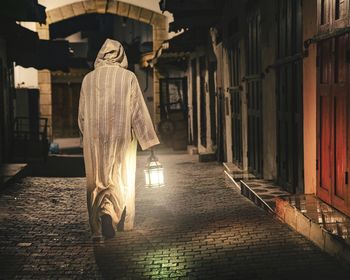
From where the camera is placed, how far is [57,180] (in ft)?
43.9

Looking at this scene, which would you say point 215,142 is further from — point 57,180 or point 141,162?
point 57,180

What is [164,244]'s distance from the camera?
23.3 ft

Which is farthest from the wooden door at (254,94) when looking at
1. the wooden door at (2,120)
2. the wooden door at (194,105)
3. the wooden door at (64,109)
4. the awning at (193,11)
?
the wooden door at (64,109)

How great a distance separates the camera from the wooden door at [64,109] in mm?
32500

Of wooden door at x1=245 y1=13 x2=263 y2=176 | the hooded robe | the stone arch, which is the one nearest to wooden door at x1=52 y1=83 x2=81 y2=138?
the stone arch

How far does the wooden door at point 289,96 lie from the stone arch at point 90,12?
15.8 m

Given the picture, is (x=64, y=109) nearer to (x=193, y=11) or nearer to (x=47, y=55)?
(x=47, y=55)

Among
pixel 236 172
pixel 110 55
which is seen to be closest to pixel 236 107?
pixel 236 172

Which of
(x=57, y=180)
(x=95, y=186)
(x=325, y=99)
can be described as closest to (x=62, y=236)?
(x=95, y=186)

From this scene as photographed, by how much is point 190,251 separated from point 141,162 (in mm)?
11077

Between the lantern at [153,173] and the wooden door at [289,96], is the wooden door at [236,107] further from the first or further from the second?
the lantern at [153,173]

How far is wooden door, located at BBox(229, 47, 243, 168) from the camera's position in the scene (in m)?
13.2

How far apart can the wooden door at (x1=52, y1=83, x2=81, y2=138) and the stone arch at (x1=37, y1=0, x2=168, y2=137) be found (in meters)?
8.37

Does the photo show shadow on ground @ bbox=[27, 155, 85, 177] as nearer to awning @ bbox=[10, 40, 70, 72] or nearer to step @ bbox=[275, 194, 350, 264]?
awning @ bbox=[10, 40, 70, 72]
